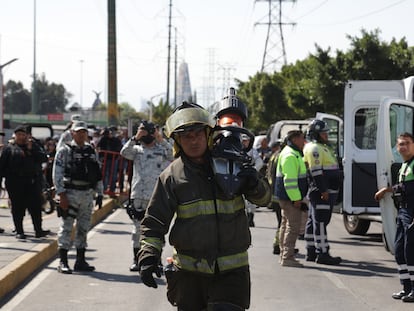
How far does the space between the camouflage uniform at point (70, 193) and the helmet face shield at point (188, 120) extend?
5582 millimetres

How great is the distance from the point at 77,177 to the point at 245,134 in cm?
574

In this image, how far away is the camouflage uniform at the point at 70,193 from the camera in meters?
11.0

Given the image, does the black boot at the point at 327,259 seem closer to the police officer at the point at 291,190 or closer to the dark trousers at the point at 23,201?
the police officer at the point at 291,190

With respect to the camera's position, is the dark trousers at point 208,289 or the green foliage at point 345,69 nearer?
the dark trousers at point 208,289

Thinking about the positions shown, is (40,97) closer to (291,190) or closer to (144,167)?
(291,190)

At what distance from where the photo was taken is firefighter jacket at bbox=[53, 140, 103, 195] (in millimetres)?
10992

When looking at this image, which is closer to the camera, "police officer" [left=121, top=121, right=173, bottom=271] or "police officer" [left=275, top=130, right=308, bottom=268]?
"police officer" [left=121, top=121, right=173, bottom=271]

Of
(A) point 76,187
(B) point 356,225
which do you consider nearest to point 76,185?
(A) point 76,187

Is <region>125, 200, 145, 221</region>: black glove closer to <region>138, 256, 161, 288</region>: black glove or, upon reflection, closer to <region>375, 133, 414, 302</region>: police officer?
<region>375, 133, 414, 302</region>: police officer

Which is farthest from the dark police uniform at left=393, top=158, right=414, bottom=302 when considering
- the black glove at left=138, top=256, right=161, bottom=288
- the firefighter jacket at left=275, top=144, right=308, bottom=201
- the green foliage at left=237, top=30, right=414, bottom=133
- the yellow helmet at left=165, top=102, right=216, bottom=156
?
the green foliage at left=237, top=30, right=414, bottom=133

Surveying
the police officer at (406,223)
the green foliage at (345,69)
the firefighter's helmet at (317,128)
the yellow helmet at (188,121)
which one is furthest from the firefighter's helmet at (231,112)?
the green foliage at (345,69)

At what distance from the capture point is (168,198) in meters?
5.52

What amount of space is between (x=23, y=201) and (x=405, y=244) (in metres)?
6.59

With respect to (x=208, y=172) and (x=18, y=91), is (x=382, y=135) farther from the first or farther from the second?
(x=18, y=91)
